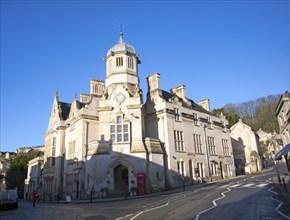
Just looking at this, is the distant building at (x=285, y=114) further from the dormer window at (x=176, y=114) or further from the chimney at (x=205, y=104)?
the chimney at (x=205, y=104)

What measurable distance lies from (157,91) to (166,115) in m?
4.46

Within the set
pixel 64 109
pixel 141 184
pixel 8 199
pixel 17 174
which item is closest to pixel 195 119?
pixel 141 184

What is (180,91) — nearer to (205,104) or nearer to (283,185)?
(205,104)

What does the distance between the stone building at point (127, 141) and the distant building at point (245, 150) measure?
30.2ft

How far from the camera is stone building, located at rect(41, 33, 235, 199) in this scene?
30594 millimetres

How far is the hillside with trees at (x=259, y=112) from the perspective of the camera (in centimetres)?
9536

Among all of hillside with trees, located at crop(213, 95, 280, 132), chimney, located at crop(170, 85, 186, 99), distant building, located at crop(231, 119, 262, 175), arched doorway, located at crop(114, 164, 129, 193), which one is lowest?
arched doorway, located at crop(114, 164, 129, 193)

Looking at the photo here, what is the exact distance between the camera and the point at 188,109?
4112cm

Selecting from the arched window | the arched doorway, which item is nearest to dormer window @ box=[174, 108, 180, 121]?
the arched window

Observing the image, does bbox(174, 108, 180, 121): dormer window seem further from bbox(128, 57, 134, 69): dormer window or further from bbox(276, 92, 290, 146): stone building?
bbox(276, 92, 290, 146): stone building

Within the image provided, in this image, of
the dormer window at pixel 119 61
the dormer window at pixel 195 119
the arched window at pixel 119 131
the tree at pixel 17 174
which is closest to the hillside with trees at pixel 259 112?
the dormer window at pixel 195 119

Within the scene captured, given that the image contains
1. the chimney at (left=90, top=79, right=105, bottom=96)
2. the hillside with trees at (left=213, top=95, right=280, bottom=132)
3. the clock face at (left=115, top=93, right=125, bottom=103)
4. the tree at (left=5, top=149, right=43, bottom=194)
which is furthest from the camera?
the hillside with trees at (left=213, top=95, right=280, bottom=132)

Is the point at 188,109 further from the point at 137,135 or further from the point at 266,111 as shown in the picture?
the point at 266,111

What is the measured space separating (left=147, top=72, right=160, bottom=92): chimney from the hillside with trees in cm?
5196
